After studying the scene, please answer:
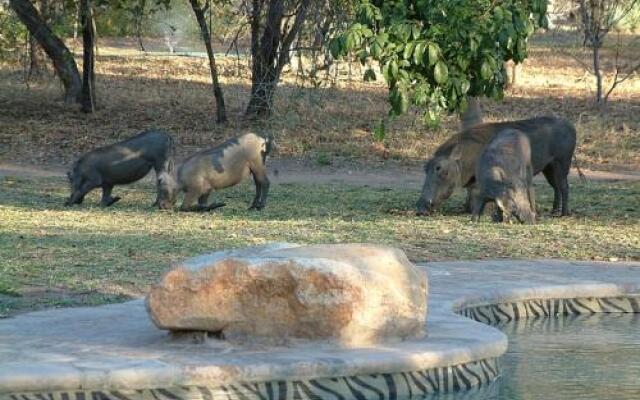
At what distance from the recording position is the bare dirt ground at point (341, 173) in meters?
20.7

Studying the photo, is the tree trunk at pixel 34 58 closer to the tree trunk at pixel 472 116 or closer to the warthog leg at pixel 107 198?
the warthog leg at pixel 107 198

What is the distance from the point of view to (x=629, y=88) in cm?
3152

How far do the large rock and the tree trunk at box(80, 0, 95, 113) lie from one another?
17.9 m

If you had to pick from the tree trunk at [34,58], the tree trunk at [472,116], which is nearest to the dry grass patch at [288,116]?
the tree trunk at [34,58]

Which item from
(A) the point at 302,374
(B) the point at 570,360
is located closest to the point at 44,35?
(B) the point at 570,360

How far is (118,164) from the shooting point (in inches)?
658

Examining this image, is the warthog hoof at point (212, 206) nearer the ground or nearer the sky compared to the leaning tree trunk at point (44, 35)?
nearer the ground

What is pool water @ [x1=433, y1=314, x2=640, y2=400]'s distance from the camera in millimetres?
6848

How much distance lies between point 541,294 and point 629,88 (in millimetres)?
23368

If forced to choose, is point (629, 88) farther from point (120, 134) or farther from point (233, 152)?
point (233, 152)

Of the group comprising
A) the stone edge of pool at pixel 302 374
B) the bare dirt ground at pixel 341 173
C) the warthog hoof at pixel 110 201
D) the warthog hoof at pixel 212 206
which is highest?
the stone edge of pool at pixel 302 374

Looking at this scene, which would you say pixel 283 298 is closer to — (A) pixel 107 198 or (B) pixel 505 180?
(B) pixel 505 180

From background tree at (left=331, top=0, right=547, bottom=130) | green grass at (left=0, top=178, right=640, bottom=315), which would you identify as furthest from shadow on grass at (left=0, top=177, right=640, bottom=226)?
background tree at (left=331, top=0, right=547, bottom=130)

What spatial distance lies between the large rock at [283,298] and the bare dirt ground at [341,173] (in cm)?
1320
